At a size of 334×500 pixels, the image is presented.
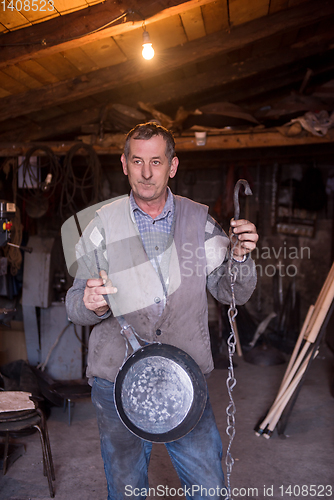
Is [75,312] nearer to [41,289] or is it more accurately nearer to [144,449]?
[144,449]

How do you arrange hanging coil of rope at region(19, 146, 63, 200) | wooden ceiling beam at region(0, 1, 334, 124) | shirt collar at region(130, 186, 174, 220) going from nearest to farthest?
shirt collar at region(130, 186, 174, 220), wooden ceiling beam at region(0, 1, 334, 124), hanging coil of rope at region(19, 146, 63, 200)

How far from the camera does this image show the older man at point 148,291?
173cm

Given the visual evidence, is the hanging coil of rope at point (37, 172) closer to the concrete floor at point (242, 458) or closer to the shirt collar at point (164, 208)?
the concrete floor at point (242, 458)

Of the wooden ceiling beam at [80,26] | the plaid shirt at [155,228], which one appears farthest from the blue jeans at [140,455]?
the wooden ceiling beam at [80,26]

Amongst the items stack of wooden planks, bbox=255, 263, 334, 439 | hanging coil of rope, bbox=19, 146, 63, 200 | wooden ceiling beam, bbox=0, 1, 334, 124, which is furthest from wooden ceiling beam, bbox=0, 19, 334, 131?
stack of wooden planks, bbox=255, 263, 334, 439

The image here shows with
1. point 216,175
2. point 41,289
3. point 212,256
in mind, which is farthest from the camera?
point 216,175

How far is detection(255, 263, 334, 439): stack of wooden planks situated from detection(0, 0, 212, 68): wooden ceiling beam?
7.28ft

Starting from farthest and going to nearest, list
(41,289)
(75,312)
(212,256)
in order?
(41,289)
(212,256)
(75,312)

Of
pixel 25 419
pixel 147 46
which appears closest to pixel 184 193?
pixel 147 46

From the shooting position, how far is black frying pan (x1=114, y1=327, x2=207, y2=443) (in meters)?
1.62

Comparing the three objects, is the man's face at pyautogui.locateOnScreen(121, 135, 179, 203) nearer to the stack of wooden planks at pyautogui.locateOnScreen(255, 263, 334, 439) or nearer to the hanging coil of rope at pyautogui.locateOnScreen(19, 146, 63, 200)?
the stack of wooden planks at pyautogui.locateOnScreen(255, 263, 334, 439)

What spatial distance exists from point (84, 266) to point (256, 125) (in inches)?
129

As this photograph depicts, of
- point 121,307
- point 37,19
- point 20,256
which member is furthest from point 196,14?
point 20,256

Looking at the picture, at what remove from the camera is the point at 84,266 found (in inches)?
71.4
